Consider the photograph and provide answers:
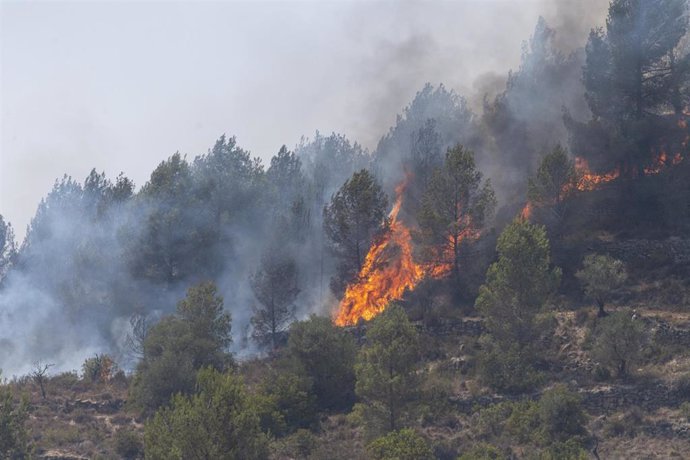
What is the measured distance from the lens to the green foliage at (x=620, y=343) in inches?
2355

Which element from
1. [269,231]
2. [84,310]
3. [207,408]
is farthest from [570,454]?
[84,310]

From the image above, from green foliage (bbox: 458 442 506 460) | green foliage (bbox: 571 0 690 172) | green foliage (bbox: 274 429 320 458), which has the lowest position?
green foliage (bbox: 458 442 506 460)

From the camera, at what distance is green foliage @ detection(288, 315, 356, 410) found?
68.1 m

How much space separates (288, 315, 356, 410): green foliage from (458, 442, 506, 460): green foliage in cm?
1448

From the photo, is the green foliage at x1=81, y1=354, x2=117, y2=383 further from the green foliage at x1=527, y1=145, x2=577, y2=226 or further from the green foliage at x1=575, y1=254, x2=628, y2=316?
the green foliage at x1=575, y1=254, x2=628, y2=316

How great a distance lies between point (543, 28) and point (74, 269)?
6146cm

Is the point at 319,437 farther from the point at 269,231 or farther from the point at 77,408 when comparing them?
the point at 269,231

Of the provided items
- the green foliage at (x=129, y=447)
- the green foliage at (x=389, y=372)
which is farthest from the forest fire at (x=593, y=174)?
the green foliage at (x=129, y=447)

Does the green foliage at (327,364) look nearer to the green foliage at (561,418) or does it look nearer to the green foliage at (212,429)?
the green foliage at (212,429)

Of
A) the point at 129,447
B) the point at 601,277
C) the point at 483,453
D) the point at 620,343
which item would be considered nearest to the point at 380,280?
the point at 601,277

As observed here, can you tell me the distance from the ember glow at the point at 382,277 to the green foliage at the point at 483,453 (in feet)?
83.0

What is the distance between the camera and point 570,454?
51.7m

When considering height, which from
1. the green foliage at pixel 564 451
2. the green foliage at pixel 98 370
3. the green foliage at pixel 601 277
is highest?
the green foliage at pixel 98 370

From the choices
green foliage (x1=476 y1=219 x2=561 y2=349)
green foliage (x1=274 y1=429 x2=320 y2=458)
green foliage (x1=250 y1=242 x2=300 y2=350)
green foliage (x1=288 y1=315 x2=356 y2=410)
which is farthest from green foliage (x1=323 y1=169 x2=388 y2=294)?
green foliage (x1=274 y1=429 x2=320 y2=458)
